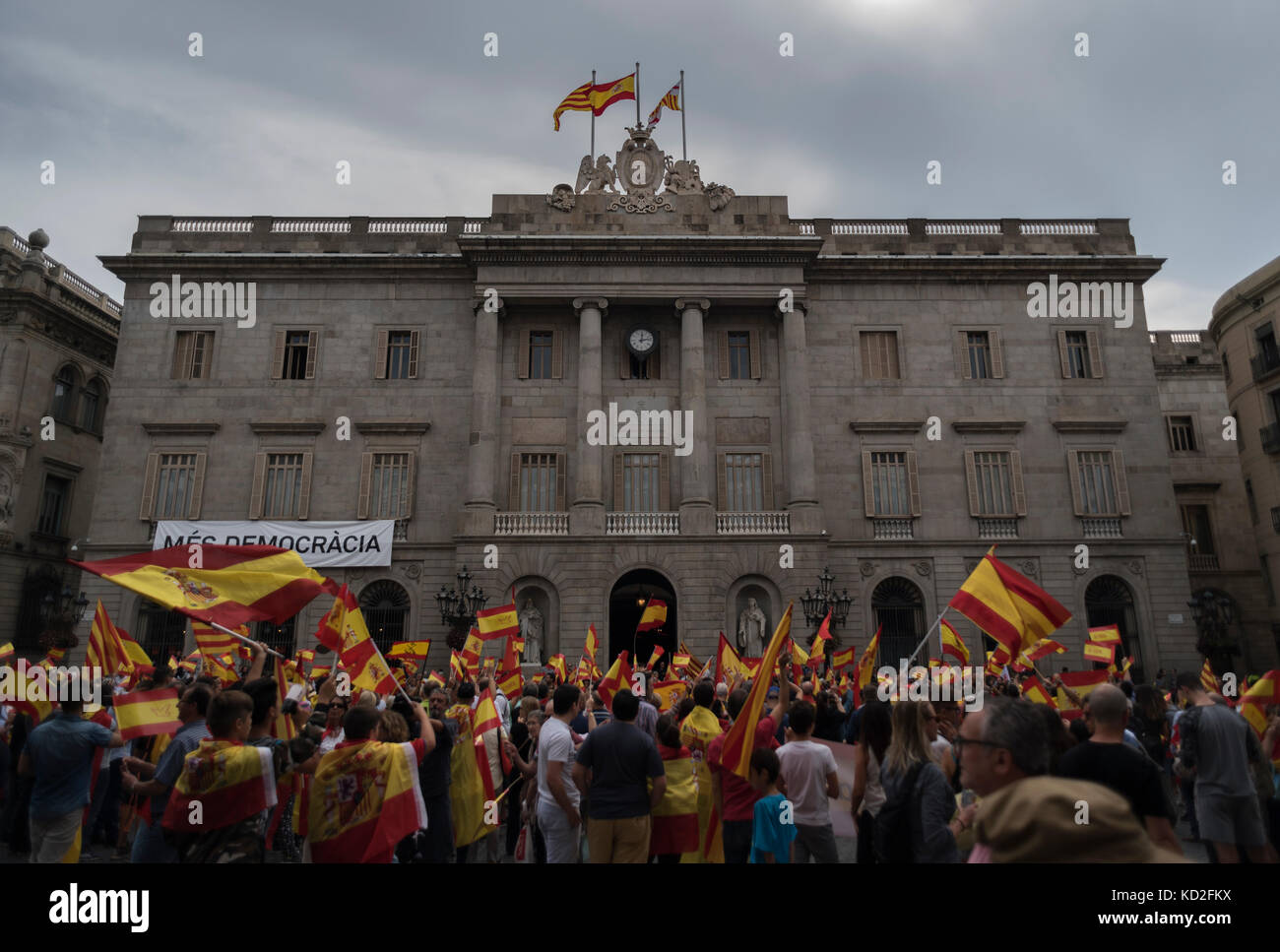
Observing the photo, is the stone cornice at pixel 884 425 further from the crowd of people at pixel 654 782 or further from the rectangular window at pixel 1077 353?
the crowd of people at pixel 654 782

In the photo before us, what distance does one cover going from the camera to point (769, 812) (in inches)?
231

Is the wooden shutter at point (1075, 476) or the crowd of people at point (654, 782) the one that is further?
the wooden shutter at point (1075, 476)

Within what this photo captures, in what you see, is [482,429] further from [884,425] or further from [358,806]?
[358,806]

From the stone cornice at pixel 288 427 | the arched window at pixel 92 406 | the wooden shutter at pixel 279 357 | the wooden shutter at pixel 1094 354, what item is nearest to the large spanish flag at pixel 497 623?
the stone cornice at pixel 288 427

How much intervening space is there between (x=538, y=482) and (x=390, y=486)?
215 inches

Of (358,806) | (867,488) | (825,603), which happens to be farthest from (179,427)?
(358,806)

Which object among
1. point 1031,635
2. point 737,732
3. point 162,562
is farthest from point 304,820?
point 1031,635

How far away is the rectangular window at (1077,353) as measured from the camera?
29.3 metres

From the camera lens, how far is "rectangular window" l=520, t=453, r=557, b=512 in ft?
89.9

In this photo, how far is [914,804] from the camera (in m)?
4.78

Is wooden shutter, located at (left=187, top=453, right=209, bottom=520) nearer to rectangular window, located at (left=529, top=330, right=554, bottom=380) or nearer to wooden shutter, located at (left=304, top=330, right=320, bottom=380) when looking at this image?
wooden shutter, located at (left=304, top=330, right=320, bottom=380)

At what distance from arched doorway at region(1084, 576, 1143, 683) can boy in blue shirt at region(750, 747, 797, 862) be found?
25510mm

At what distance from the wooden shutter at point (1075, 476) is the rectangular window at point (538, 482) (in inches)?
759
